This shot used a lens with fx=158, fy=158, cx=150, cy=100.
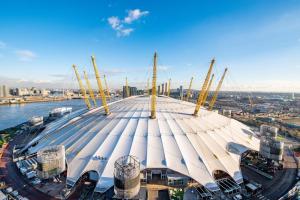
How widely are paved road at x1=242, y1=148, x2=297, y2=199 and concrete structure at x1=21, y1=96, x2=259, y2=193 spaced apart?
13.7ft

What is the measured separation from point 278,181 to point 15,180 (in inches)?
1851

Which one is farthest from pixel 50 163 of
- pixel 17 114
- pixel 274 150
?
pixel 17 114

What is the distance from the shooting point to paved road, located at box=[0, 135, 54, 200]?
24125 millimetres

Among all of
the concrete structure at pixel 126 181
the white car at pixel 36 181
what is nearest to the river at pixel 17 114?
the white car at pixel 36 181

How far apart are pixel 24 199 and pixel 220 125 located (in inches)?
1586

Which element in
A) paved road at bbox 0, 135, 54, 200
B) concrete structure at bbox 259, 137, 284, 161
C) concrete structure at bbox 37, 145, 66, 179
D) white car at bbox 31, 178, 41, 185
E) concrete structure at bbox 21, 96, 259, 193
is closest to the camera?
paved road at bbox 0, 135, 54, 200

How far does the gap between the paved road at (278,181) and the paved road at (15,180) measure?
114 ft

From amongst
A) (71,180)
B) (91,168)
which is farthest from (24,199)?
(91,168)

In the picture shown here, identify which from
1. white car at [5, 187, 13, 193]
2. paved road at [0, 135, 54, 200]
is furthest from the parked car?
paved road at [0, 135, 54, 200]

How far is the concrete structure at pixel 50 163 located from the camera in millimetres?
25625

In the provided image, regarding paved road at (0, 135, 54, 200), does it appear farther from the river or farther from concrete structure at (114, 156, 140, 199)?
the river

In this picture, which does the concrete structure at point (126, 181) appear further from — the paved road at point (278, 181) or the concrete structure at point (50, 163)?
the paved road at point (278, 181)

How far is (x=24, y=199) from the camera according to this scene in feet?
75.4

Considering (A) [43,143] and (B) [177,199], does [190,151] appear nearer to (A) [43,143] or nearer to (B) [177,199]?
(B) [177,199]
